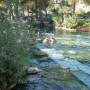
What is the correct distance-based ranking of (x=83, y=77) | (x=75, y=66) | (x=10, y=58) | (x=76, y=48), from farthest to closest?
(x=76, y=48), (x=75, y=66), (x=83, y=77), (x=10, y=58)

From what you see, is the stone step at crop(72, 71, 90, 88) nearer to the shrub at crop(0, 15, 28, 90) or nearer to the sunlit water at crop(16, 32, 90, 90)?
the sunlit water at crop(16, 32, 90, 90)

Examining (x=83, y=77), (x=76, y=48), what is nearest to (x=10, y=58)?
(x=83, y=77)

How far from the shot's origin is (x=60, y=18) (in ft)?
95.7

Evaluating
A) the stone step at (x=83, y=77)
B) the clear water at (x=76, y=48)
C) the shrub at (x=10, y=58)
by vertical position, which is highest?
the shrub at (x=10, y=58)

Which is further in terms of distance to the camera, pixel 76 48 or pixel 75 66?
pixel 76 48

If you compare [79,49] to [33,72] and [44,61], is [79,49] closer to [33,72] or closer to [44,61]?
[44,61]

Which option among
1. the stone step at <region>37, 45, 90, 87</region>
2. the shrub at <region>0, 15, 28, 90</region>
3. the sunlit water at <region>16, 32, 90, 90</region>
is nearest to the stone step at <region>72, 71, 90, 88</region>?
the stone step at <region>37, 45, 90, 87</region>

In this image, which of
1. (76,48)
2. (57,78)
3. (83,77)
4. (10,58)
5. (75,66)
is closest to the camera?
(10,58)

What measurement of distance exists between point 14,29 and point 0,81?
4.80ft

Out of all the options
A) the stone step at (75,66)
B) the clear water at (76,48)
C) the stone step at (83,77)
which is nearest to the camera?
the stone step at (83,77)

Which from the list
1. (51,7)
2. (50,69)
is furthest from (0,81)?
(51,7)

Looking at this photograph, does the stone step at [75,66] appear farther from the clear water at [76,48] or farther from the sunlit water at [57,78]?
the clear water at [76,48]

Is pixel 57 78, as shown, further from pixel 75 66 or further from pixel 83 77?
pixel 75 66

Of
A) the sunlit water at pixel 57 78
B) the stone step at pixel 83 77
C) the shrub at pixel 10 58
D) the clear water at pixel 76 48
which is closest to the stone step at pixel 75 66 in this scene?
the stone step at pixel 83 77
